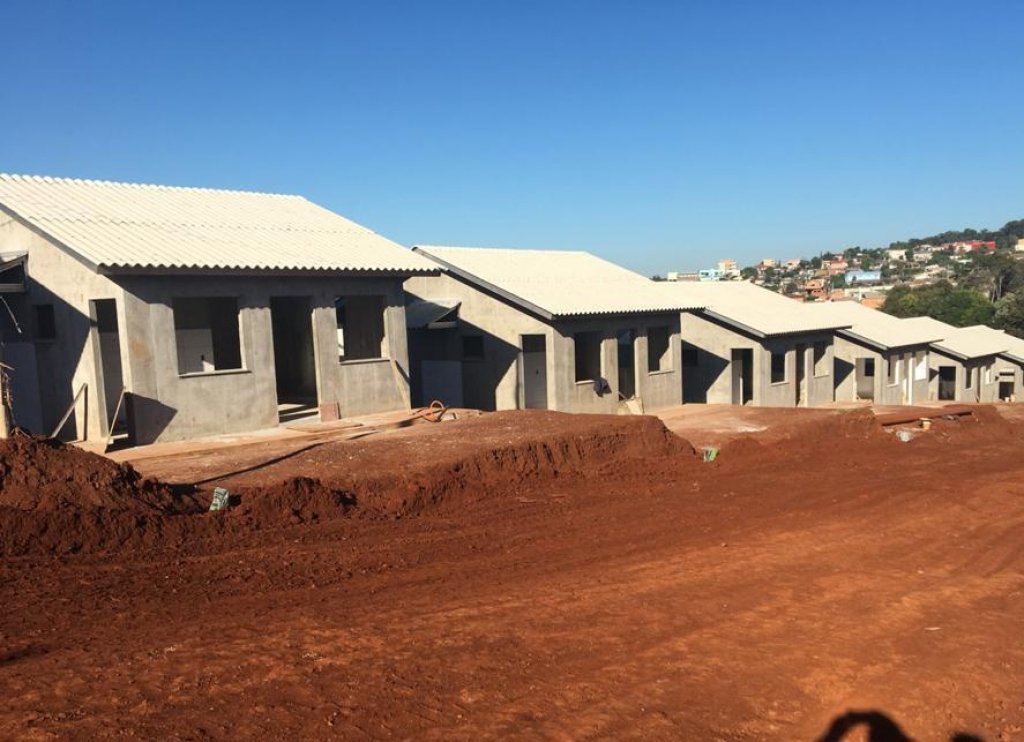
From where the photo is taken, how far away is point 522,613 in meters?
6.95

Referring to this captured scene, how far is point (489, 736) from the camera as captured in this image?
4.93m

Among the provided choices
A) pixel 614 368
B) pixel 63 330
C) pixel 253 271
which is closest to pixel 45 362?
pixel 63 330

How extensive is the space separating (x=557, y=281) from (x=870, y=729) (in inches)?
872

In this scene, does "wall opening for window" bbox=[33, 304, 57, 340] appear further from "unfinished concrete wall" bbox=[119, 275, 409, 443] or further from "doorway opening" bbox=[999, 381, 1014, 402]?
"doorway opening" bbox=[999, 381, 1014, 402]

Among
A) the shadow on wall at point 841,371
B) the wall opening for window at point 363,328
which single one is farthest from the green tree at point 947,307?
the wall opening for window at point 363,328

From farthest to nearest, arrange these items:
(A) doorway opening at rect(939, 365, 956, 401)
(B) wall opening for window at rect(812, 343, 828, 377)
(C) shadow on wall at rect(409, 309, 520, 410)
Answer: (A) doorway opening at rect(939, 365, 956, 401) → (B) wall opening for window at rect(812, 343, 828, 377) → (C) shadow on wall at rect(409, 309, 520, 410)

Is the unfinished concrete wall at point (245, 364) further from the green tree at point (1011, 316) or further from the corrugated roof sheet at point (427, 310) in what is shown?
the green tree at point (1011, 316)

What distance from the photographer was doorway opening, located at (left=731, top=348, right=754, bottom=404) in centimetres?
3036

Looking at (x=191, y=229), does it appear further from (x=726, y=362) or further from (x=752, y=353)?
(x=752, y=353)

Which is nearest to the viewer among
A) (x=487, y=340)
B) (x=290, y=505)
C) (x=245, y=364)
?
(x=290, y=505)

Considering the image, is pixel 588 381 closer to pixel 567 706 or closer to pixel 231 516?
pixel 231 516

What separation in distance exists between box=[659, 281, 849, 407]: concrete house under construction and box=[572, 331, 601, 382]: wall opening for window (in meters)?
4.78

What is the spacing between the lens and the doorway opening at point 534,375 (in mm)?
23688

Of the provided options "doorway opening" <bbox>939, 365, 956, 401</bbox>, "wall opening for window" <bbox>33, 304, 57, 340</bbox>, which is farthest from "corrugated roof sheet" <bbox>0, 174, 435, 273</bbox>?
"doorway opening" <bbox>939, 365, 956, 401</bbox>
